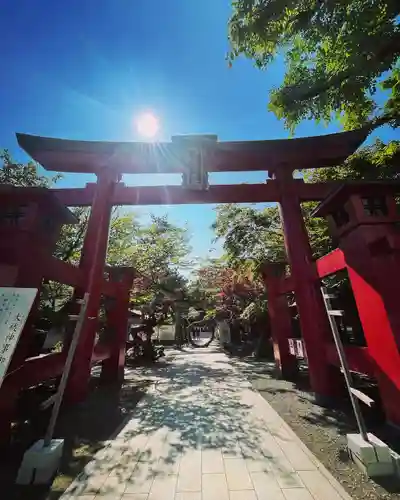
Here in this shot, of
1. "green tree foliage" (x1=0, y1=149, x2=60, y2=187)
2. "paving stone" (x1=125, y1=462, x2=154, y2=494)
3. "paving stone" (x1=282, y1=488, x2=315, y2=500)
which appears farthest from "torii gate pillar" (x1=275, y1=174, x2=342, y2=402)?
"green tree foliage" (x1=0, y1=149, x2=60, y2=187)

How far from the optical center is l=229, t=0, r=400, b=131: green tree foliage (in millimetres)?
4020

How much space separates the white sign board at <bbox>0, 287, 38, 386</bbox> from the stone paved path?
5.14ft

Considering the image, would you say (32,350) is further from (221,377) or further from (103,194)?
(221,377)

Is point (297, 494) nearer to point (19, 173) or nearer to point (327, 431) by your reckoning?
point (327, 431)

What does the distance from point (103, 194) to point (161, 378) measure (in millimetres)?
5924

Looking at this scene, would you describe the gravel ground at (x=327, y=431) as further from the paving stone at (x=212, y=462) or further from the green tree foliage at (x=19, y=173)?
the green tree foliage at (x=19, y=173)

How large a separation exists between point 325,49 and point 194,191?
3.91 meters

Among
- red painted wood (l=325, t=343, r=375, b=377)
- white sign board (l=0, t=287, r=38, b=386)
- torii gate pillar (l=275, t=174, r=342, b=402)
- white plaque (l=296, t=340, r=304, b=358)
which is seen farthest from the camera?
white plaque (l=296, t=340, r=304, b=358)

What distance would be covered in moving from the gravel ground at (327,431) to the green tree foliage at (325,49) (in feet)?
18.8

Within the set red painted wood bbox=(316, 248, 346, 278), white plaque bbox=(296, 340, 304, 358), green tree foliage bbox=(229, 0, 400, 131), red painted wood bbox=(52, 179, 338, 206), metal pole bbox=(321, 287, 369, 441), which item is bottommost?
metal pole bbox=(321, 287, 369, 441)

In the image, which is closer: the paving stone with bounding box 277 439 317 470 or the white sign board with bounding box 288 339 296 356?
the paving stone with bounding box 277 439 317 470

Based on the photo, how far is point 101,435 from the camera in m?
3.89

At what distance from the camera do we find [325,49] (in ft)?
16.4

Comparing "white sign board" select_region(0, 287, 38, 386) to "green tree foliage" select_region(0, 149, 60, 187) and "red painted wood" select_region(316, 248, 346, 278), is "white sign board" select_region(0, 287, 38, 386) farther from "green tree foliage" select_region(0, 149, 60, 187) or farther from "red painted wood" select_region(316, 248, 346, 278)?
"green tree foliage" select_region(0, 149, 60, 187)
